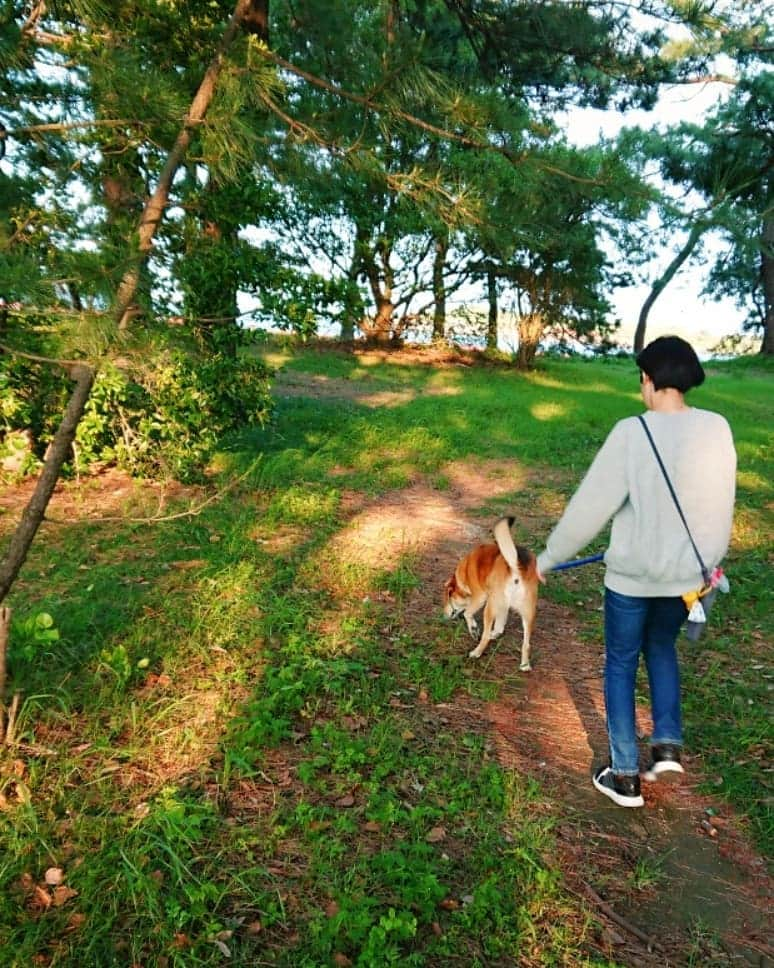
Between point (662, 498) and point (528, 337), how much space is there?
1440 cm

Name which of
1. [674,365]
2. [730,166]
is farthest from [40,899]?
[730,166]

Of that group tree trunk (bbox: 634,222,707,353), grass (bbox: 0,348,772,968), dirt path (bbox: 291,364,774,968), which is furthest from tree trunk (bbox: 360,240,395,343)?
dirt path (bbox: 291,364,774,968)

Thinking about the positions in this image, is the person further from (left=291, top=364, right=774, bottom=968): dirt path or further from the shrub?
the shrub

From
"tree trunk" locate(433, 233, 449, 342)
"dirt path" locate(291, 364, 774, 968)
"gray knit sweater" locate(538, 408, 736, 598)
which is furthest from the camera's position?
"tree trunk" locate(433, 233, 449, 342)

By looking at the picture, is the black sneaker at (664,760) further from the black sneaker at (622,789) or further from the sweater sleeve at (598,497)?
the sweater sleeve at (598,497)

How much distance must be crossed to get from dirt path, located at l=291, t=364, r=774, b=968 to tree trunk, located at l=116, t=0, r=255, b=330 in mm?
2489

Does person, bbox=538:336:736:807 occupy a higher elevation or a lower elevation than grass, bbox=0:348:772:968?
higher

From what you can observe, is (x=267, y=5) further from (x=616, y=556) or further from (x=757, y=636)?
(x=757, y=636)

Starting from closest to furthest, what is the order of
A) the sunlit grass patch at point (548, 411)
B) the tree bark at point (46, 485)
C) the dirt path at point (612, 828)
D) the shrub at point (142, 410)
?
1. the dirt path at point (612, 828)
2. the tree bark at point (46, 485)
3. the shrub at point (142, 410)
4. the sunlit grass patch at point (548, 411)

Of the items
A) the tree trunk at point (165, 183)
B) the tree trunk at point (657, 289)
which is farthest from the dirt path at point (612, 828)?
the tree trunk at point (657, 289)

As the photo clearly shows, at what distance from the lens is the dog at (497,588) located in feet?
12.5

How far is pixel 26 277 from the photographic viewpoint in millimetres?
2385

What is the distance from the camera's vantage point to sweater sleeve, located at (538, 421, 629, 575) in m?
2.63

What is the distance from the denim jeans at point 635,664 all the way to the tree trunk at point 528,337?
1411cm
